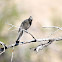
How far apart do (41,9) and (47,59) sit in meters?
2.27

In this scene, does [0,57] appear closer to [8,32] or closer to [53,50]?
[8,32]

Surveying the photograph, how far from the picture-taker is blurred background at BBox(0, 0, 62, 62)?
5.18 metres

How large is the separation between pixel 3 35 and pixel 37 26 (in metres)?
1.18

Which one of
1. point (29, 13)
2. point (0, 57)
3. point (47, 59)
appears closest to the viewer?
point (0, 57)

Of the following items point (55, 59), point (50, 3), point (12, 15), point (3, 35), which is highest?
point (50, 3)

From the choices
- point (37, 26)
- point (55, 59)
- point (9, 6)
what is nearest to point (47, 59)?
point (55, 59)

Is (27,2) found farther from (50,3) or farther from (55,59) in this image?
(55,59)

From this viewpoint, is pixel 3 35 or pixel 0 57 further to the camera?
pixel 3 35

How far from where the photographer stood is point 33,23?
6.15m

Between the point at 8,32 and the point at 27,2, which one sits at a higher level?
the point at 27,2

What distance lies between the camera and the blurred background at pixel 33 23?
518 centimetres

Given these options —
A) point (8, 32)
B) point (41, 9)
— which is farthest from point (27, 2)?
point (8, 32)

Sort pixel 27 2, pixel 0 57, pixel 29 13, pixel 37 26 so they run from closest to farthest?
1. pixel 0 57
2. pixel 37 26
3. pixel 29 13
4. pixel 27 2

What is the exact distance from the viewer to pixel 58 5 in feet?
24.1
